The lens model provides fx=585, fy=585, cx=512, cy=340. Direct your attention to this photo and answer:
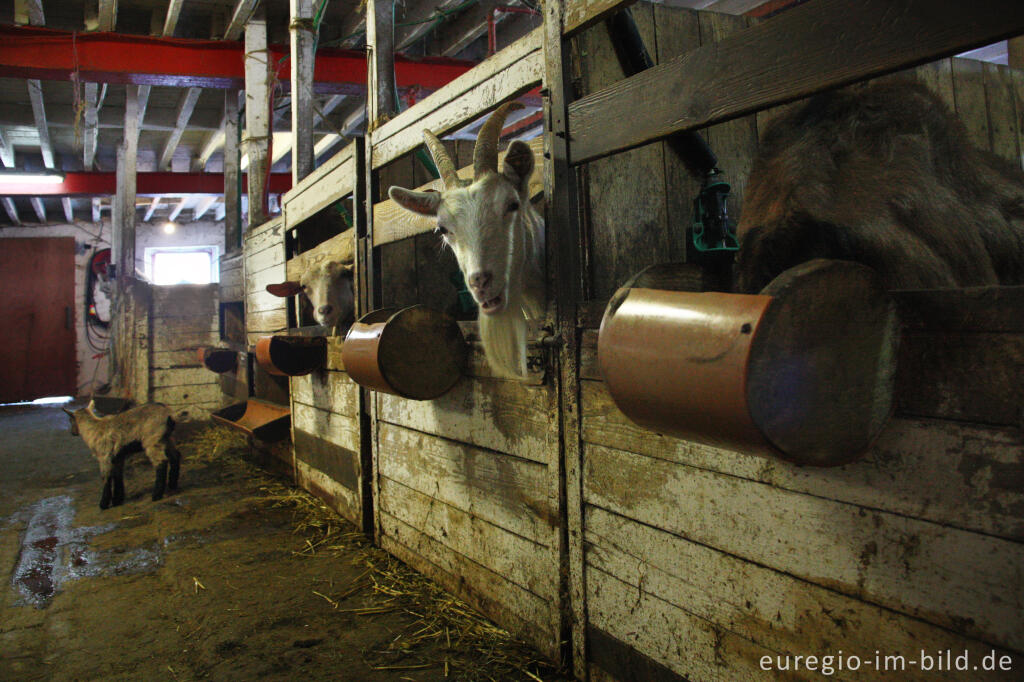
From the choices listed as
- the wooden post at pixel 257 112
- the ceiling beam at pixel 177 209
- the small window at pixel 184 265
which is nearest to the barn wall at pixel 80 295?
the ceiling beam at pixel 177 209

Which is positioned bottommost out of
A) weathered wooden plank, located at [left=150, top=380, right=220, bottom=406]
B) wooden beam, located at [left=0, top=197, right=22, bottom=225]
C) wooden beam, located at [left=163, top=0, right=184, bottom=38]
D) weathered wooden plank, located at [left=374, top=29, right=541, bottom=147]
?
weathered wooden plank, located at [left=150, top=380, right=220, bottom=406]

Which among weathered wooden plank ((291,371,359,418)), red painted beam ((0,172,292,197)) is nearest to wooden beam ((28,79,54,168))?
red painted beam ((0,172,292,197))

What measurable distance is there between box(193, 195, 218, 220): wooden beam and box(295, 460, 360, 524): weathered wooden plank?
39.8 ft

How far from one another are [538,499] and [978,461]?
1.40m

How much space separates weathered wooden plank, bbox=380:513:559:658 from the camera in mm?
2211

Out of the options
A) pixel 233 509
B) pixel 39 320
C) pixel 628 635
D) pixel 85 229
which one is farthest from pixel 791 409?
pixel 85 229

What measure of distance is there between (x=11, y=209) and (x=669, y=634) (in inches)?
700

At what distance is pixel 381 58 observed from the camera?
12.4 feet

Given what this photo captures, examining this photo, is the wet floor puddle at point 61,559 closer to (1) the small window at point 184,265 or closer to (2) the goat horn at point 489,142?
(2) the goat horn at point 489,142

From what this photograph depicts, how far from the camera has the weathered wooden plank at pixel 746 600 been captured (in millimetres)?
1212

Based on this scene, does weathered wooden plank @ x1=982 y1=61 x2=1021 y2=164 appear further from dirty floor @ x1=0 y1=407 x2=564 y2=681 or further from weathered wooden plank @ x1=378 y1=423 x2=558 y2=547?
dirty floor @ x1=0 y1=407 x2=564 y2=681

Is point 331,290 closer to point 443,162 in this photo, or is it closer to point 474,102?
point 443,162

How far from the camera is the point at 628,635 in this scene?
6.00 ft

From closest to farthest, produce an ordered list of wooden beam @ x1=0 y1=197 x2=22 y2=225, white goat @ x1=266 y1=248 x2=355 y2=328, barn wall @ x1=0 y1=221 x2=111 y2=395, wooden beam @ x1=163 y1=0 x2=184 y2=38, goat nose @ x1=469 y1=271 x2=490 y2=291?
1. goat nose @ x1=469 y1=271 x2=490 y2=291
2. white goat @ x1=266 y1=248 x2=355 y2=328
3. wooden beam @ x1=163 y1=0 x2=184 y2=38
4. wooden beam @ x1=0 y1=197 x2=22 y2=225
5. barn wall @ x1=0 y1=221 x2=111 y2=395
